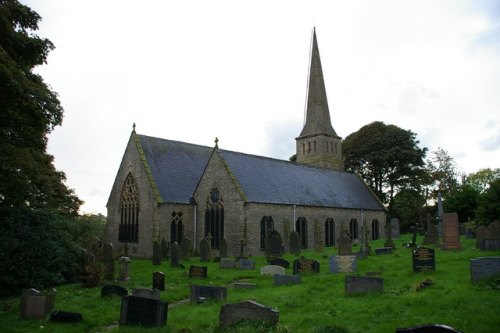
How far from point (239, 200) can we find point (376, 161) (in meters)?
32.8

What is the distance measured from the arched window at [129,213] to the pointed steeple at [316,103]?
958 inches

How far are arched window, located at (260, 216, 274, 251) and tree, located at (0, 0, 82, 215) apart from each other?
1607cm

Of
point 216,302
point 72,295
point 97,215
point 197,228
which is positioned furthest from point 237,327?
point 97,215

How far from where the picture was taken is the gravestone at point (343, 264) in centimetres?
1758

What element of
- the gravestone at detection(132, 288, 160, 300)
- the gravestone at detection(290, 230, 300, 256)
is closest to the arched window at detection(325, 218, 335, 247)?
the gravestone at detection(290, 230, 300, 256)

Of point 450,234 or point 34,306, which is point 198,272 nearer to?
point 34,306

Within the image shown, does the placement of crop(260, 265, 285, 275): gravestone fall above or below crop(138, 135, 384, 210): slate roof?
below

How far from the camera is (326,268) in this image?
64.0ft

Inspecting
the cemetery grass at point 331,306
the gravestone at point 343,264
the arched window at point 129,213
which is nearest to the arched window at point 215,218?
the arched window at point 129,213

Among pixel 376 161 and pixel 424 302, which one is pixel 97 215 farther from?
pixel 424 302

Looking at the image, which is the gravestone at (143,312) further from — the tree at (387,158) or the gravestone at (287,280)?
the tree at (387,158)

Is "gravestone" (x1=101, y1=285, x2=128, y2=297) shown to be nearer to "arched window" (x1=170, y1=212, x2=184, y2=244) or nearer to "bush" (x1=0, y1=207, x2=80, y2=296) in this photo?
"bush" (x1=0, y1=207, x2=80, y2=296)

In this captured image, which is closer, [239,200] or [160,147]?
[239,200]

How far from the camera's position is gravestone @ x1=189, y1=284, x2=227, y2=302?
13.4m
